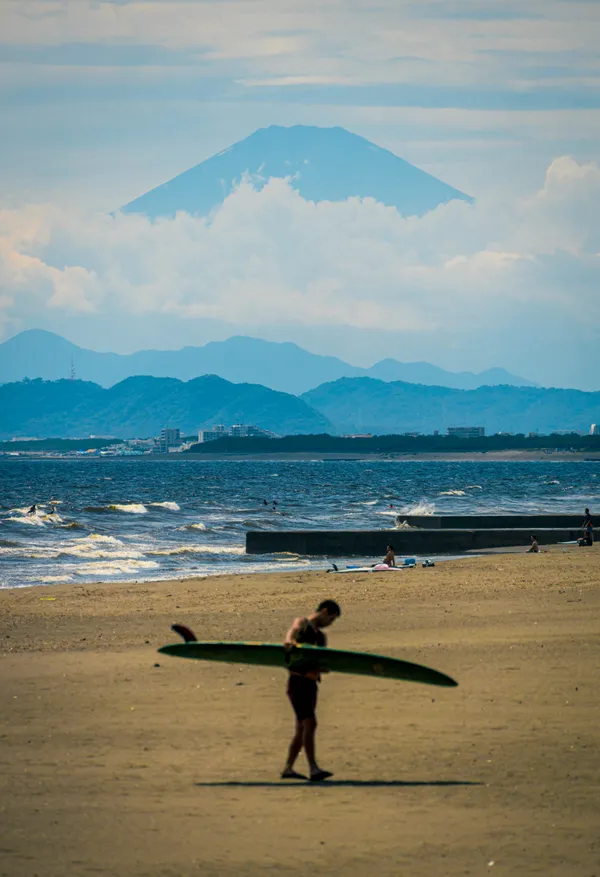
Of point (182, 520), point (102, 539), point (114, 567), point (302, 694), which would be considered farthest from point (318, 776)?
point (182, 520)

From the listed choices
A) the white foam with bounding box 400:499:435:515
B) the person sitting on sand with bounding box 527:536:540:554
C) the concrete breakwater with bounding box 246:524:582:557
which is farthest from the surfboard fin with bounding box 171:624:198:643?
the white foam with bounding box 400:499:435:515

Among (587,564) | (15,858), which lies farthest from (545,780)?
(587,564)

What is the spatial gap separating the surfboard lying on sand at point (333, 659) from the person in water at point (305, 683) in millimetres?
121

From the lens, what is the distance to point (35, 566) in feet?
114

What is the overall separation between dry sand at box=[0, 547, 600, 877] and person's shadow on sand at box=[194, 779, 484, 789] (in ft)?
0.08

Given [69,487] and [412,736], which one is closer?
[412,736]

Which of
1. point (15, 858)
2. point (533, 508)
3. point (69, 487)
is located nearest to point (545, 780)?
point (15, 858)

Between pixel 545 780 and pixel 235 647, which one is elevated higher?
pixel 235 647

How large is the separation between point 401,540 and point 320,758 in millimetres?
27859

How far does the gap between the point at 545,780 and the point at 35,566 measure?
26901 millimetres

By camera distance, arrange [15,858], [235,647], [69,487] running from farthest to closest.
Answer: [69,487], [235,647], [15,858]

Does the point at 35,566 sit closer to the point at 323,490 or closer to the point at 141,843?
the point at 141,843

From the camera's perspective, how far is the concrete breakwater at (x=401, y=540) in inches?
1499

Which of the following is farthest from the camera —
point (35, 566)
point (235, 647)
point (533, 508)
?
point (533, 508)
